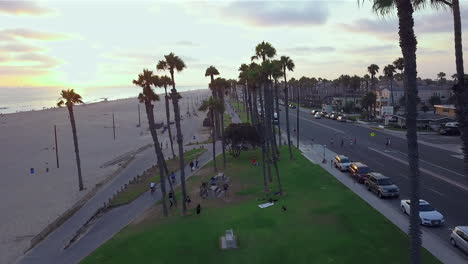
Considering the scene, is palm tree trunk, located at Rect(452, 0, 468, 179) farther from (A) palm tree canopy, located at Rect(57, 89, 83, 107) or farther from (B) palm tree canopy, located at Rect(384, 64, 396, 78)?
(B) palm tree canopy, located at Rect(384, 64, 396, 78)

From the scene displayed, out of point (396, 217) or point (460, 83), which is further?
point (396, 217)

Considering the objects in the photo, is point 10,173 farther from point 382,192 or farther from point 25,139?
point 382,192

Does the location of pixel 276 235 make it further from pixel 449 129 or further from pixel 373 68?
pixel 373 68

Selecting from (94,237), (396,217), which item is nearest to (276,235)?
(396,217)

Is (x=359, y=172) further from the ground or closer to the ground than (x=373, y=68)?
closer to the ground

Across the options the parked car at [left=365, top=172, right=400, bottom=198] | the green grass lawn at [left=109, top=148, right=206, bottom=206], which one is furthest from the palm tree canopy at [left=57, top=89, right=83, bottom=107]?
the parked car at [left=365, top=172, right=400, bottom=198]

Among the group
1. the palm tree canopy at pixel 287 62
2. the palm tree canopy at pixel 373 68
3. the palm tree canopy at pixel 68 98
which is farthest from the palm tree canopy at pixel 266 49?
the palm tree canopy at pixel 373 68

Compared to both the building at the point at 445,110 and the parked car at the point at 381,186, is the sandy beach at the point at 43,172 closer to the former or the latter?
the parked car at the point at 381,186

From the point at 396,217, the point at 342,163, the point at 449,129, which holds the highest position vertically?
the point at 449,129

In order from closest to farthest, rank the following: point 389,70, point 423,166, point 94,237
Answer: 1. point 94,237
2. point 423,166
3. point 389,70
